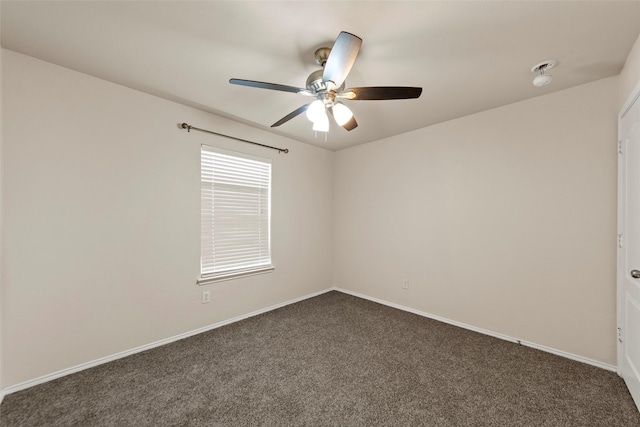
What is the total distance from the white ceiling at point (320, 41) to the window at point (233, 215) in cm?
86

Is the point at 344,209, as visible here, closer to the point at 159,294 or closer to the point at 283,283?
the point at 283,283

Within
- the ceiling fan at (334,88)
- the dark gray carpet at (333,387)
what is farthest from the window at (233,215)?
the ceiling fan at (334,88)

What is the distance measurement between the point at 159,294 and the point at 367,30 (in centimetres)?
288

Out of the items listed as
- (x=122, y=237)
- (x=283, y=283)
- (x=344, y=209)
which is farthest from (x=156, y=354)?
(x=344, y=209)

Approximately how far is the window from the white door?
3.31 m

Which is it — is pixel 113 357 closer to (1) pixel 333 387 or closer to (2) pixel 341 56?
(1) pixel 333 387

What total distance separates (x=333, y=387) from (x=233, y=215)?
2.13 meters

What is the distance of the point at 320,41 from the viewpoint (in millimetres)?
1712

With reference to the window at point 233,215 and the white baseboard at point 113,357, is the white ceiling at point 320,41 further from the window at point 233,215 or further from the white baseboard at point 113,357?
the white baseboard at point 113,357

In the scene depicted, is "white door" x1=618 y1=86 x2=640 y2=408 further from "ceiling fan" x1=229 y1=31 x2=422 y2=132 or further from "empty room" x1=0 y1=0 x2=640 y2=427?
"ceiling fan" x1=229 y1=31 x2=422 y2=132

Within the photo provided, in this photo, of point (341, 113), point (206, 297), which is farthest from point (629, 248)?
point (206, 297)

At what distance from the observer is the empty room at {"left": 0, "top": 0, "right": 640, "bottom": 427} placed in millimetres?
1629

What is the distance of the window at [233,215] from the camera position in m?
2.94

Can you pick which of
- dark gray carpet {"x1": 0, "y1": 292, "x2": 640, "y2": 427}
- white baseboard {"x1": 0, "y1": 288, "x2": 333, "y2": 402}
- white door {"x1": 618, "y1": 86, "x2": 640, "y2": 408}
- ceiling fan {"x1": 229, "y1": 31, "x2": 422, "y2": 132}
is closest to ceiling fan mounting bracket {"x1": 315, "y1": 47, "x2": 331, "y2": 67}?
ceiling fan {"x1": 229, "y1": 31, "x2": 422, "y2": 132}
